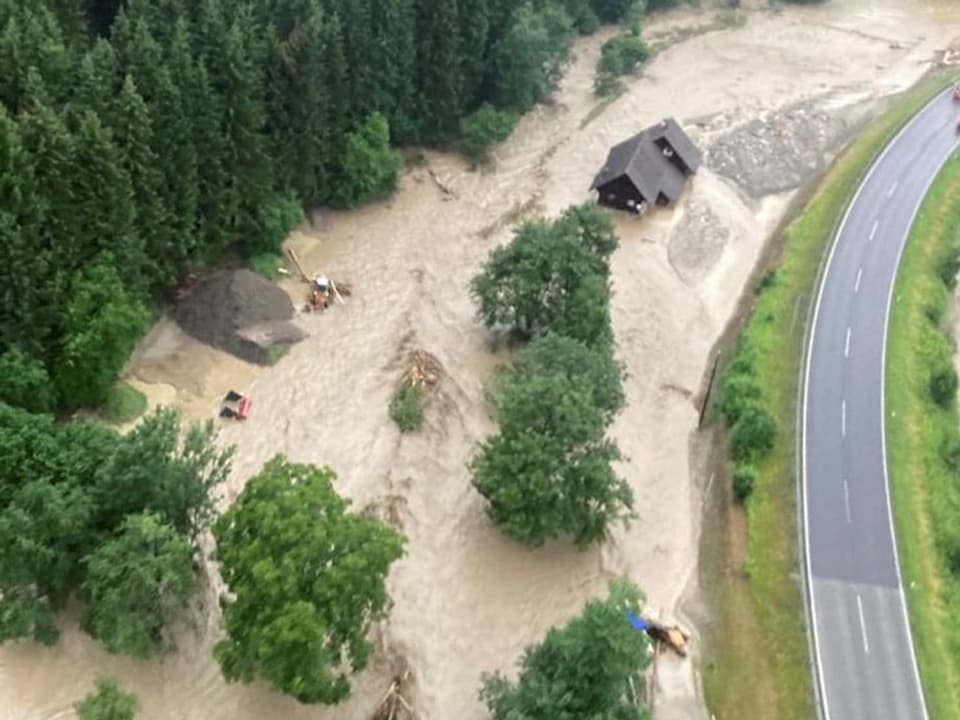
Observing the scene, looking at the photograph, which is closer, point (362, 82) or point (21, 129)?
point (21, 129)

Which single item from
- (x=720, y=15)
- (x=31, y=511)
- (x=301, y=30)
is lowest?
(x=720, y=15)

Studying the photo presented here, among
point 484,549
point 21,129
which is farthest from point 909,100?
point 21,129

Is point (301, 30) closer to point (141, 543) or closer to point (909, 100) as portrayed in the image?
point (141, 543)

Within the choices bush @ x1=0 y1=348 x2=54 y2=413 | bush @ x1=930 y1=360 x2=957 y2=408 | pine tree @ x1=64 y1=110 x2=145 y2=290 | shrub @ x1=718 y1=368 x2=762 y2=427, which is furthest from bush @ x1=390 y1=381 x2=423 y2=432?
bush @ x1=930 y1=360 x2=957 y2=408

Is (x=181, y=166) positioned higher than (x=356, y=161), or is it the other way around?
(x=181, y=166)

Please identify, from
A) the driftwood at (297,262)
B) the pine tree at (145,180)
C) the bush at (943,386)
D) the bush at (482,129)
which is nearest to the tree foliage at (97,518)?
the pine tree at (145,180)

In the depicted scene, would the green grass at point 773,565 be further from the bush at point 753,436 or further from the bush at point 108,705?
the bush at point 108,705

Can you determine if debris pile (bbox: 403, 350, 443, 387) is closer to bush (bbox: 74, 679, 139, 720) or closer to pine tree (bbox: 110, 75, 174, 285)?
pine tree (bbox: 110, 75, 174, 285)
